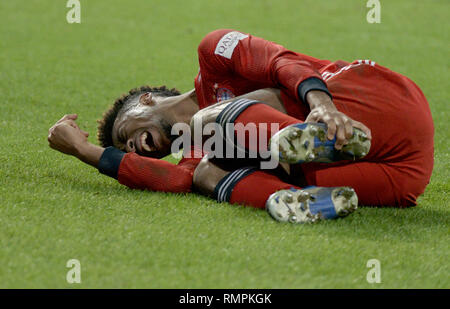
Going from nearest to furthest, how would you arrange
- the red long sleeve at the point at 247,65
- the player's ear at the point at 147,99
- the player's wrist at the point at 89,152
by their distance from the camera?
the red long sleeve at the point at 247,65 → the player's wrist at the point at 89,152 → the player's ear at the point at 147,99

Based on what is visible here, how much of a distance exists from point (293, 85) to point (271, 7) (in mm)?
5583

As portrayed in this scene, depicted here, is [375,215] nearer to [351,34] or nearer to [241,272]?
[241,272]

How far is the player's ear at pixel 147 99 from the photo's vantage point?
9.44 ft

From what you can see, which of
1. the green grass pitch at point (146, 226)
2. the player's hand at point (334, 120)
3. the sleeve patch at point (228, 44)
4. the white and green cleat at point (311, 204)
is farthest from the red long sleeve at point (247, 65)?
the green grass pitch at point (146, 226)

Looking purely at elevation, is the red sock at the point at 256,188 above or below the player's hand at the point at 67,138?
below

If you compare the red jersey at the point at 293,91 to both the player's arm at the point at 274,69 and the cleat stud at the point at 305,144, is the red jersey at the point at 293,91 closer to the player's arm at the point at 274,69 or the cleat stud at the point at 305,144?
the player's arm at the point at 274,69

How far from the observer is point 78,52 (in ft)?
17.4

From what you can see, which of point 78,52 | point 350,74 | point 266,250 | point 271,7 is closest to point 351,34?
point 271,7

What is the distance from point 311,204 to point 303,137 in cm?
23

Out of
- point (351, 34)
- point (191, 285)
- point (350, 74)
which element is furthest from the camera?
point (351, 34)

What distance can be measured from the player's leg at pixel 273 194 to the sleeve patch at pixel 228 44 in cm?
41

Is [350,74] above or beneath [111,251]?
above

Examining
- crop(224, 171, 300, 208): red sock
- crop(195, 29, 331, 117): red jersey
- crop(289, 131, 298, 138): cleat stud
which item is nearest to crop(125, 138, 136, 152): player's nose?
crop(195, 29, 331, 117): red jersey

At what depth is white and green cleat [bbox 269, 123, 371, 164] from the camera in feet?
6.66
